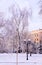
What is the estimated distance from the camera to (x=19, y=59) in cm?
212

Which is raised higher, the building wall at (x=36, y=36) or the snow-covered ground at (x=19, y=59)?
the building wall at (x=36, y=36)

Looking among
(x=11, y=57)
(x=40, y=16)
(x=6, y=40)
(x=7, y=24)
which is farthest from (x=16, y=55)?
(x=40, y=16)

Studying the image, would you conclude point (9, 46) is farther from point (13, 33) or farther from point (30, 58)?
point (30, 58)

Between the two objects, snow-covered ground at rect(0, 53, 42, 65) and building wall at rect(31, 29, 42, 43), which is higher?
building wall at rect(31, 29, 42, 43)

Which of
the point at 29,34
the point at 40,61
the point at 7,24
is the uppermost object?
the point at 7,24

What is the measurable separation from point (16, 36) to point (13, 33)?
5cm

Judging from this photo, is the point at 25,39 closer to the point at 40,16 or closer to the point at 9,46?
the point at 9,46

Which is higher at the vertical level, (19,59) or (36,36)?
(36,36)

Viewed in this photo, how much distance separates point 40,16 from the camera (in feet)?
7.23

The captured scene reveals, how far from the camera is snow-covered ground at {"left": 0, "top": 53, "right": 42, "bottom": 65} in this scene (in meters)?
2.07

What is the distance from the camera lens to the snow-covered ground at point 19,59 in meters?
2.07

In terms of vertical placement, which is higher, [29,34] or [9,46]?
[29,34]

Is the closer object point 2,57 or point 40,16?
point 2,57

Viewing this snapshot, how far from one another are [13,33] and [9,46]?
0.17 meters
